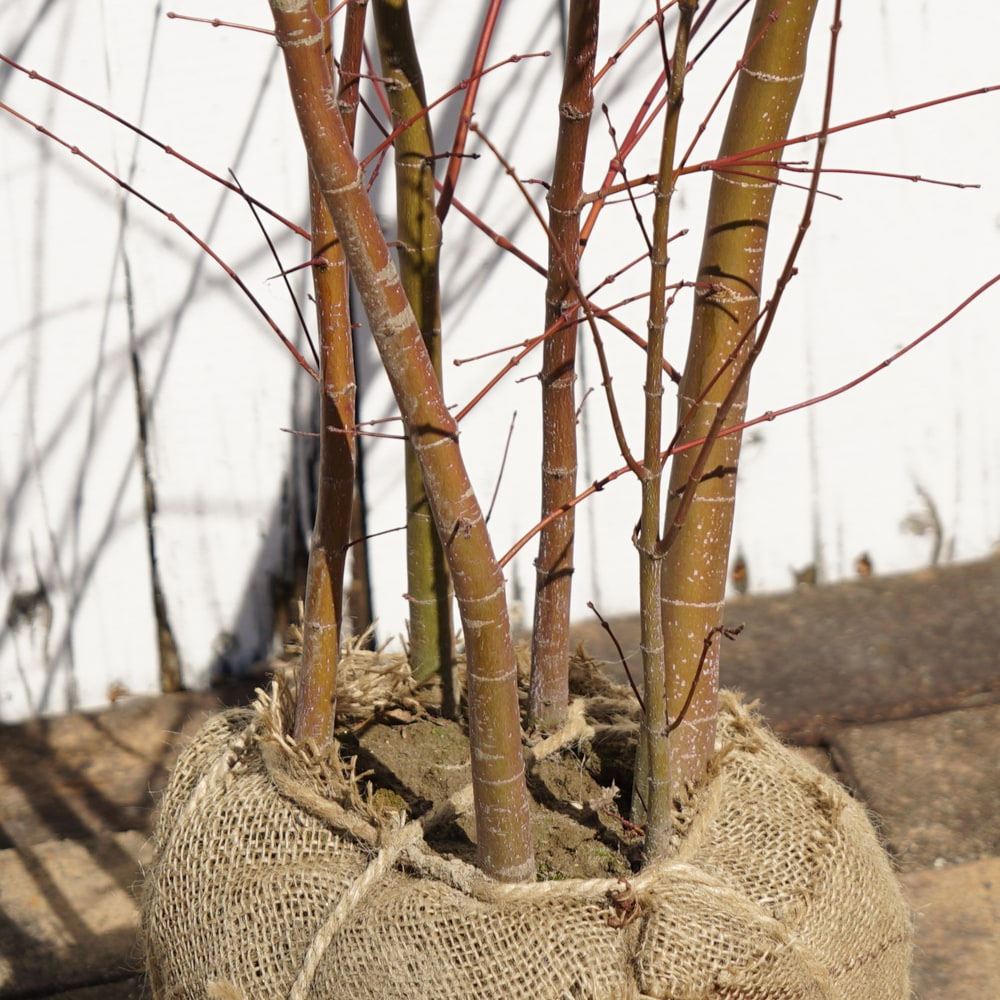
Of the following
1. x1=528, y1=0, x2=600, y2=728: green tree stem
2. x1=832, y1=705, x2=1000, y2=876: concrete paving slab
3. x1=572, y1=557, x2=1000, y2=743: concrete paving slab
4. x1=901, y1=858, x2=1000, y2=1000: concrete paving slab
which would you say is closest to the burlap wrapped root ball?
x1=528, y1=0, x2=600, y2=728: green tree stem

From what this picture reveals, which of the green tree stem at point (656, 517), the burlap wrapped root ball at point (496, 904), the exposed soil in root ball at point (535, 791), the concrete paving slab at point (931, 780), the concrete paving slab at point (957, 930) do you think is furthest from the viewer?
the concrete paving slab at point (931, 780)

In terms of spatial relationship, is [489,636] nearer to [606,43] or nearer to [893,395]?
[606,43]

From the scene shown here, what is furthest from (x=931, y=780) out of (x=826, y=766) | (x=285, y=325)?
(x=285, y=325)

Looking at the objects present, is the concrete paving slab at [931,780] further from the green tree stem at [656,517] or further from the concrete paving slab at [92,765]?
the concrete paving slab at [92,765]

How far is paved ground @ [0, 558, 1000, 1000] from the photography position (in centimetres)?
134

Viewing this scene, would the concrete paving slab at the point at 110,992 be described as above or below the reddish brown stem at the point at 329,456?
below

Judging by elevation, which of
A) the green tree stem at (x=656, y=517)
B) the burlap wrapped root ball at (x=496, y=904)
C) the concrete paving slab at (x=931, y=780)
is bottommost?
the concrete paving slab at (x=931, y=780)

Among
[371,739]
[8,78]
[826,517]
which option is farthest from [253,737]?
[826,517]

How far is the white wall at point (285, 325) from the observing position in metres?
1.53

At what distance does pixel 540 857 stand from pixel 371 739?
8.6 inches

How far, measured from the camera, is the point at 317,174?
625mm

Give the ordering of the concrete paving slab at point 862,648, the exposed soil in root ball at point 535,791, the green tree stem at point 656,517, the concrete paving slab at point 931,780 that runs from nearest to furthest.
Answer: the green tree stem at point 656,517, the exposed soil in root ball at point 535,791, the concrete paving slab at point 931,780, the concrete paving slab at point 862,648

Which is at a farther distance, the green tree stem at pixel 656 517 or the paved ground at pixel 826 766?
the paved ground at pixel 826 766

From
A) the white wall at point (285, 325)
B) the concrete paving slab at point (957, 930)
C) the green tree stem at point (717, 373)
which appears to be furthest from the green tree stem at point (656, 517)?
the white wall at point (285, 325)
